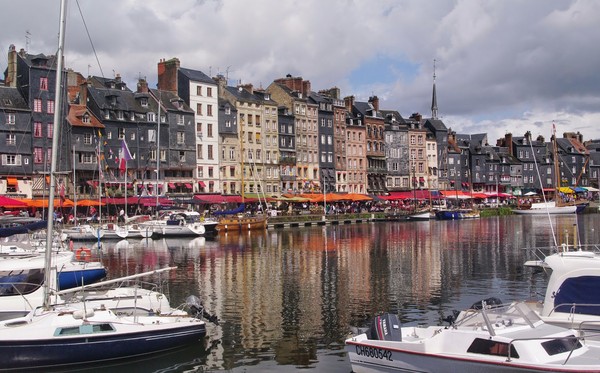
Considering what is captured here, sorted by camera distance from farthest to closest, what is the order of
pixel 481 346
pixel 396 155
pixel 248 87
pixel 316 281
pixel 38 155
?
pixel 396 155, pixel 248 87, pixel 38 155, pixel 316 281, pixel 481 346

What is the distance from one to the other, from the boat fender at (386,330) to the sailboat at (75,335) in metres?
6.44

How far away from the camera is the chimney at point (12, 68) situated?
84.0 meters

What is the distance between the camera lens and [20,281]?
2717 centimetres

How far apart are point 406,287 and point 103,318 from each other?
739 inches

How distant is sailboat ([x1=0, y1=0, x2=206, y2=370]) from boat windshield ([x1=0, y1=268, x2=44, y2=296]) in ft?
12.3

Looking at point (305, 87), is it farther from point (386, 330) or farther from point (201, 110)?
point (386, 330)

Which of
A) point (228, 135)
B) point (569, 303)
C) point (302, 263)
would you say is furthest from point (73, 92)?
point (569, 303)

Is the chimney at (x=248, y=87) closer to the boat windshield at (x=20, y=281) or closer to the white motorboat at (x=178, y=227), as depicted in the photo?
the white motorboat at (x=178, y=227)

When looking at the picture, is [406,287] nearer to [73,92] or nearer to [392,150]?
[73,92]

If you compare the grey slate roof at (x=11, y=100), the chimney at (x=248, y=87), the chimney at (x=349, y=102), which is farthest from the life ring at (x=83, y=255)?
the chimney at (x=349, y=102)

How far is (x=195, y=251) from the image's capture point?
57594 millimetres

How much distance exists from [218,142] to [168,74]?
40.5 ft

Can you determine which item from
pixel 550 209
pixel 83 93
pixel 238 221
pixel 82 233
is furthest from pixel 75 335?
pixel 550 209

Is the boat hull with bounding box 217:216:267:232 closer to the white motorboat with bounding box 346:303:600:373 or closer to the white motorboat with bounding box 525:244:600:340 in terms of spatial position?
the white motorboat with bounding box 525:244:600:340
